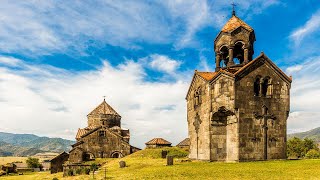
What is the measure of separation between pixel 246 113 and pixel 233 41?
769 centimetres

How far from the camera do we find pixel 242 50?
98.0 feet

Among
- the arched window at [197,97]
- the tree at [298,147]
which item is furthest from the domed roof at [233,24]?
the tree at [298,147]

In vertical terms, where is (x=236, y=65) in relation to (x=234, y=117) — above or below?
above

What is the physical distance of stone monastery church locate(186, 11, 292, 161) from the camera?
77.5 feet

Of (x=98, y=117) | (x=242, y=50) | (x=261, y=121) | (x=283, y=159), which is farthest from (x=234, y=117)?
(x=98, y=117)

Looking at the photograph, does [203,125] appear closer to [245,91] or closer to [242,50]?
[245,91]

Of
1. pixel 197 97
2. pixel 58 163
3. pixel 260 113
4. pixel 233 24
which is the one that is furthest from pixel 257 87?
pixel 58 163

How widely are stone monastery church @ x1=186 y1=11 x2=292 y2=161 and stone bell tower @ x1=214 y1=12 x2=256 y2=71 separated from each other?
1981mm

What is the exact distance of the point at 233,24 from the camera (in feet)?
93.8

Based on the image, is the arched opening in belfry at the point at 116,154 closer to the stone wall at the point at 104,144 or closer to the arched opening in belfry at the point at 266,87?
the stone wall at the point at 104,144

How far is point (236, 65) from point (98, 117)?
33.0 metres

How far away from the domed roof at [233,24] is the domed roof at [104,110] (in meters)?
31.9

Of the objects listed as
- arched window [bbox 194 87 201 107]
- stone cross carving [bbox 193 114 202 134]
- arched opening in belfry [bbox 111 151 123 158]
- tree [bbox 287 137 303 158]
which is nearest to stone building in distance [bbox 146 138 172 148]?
arched opening in belfry [bbox 111 151 123 158]

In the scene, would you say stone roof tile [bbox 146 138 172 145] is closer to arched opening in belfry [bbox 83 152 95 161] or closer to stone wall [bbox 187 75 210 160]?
arched opening in belfry [bbox 83 152 95 161]
